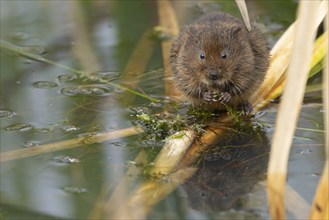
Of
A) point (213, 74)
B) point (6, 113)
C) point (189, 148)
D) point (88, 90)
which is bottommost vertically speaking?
point (189, 148)

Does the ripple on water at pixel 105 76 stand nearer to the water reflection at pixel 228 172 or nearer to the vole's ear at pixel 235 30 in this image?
the vole's ear at pixel 235 30

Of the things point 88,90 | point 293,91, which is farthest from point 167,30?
point 293,91

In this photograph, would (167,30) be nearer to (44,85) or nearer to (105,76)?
(105,76)

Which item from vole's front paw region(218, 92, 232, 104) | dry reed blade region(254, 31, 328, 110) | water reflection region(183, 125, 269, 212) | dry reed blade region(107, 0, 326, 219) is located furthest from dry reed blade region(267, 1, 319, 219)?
dry reed blade region(254, 31, 328, 110)

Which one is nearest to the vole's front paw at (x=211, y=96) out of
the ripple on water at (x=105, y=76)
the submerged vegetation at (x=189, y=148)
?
the submerged vegetation at (x=189, y=148)

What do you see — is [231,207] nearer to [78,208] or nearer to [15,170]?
[78,208]

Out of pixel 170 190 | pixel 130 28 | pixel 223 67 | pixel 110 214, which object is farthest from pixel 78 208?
pixel 130 28

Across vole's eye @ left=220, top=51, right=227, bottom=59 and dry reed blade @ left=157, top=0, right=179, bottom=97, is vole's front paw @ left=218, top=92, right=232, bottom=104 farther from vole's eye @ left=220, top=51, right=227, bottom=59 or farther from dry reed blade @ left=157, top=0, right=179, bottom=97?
dry reed blade @ left=157, top=0, right=179, bottom=97
